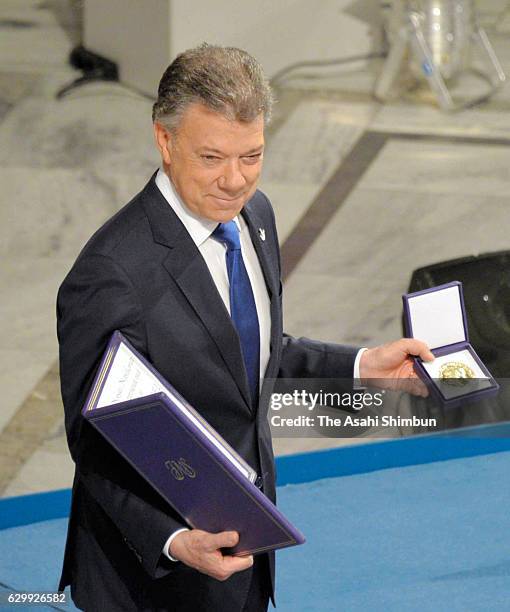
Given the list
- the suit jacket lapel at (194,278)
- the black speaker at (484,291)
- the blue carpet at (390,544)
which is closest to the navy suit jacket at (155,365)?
the suit jacket lapel at (194,278)

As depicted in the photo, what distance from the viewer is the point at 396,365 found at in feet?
7.86

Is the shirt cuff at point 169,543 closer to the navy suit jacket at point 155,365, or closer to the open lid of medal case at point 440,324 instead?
the navy suit jacket at point 155,365

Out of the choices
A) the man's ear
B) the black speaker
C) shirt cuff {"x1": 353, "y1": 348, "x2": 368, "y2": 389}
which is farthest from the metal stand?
the man's ear

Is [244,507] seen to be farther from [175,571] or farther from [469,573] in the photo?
[469,573]

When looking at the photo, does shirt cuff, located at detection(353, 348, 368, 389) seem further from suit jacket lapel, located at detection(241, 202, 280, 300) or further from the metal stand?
the metal stand

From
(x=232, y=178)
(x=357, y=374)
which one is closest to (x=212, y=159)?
(x=232, y=178)

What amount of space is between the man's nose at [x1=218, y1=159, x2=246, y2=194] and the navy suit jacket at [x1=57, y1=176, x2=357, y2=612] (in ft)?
0.43

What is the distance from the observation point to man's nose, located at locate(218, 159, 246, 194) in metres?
2.09

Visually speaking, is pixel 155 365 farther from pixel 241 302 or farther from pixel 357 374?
pixel 357 374

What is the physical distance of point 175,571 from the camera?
90.9 inches

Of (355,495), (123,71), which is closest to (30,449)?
(355,495)

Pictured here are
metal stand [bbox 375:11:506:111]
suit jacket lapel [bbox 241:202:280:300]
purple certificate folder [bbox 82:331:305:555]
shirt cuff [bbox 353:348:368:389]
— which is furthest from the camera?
metal stand [bbox 375:11:506:111]

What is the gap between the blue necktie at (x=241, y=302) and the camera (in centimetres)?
223

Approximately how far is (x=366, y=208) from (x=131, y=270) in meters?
4.56
